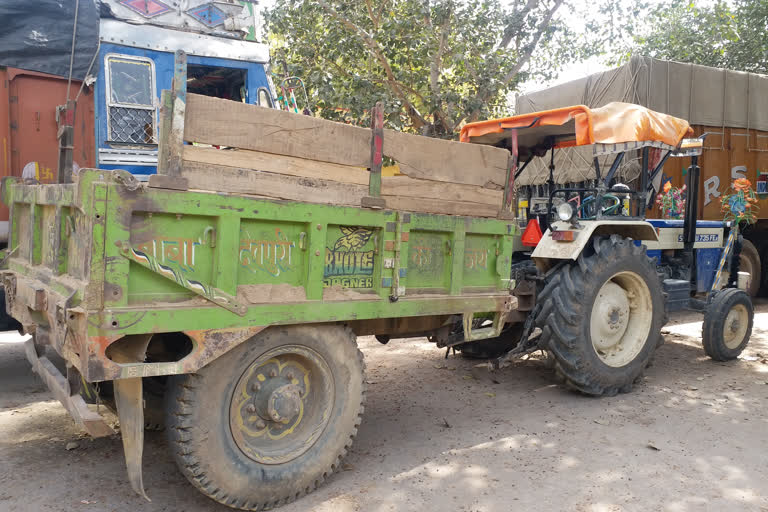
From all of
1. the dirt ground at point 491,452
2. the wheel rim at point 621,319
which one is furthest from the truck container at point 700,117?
the dirt ground at point 491,452

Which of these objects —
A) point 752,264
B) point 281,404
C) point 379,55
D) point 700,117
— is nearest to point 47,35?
point 281,404

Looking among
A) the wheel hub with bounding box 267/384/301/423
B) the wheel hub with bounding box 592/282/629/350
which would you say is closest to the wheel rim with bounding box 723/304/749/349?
the wheel hub with bounding box 592/282/629/350

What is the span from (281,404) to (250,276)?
27.6 inches

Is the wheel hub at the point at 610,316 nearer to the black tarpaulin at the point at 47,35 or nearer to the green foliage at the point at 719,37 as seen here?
the black tarpaulin at the point at 47,35

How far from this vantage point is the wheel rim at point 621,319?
511 centimetres

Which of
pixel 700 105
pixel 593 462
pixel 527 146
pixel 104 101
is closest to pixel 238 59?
pixel 104 101

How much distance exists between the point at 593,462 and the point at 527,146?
11.9ft

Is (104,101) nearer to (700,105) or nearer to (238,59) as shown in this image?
(238,59)

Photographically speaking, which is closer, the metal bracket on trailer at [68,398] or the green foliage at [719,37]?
the metal bracket on trailer at [68,398]

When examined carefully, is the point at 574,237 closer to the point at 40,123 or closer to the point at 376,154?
the point at 376,154

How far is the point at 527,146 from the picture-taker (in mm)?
6352

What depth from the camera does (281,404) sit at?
313 cm

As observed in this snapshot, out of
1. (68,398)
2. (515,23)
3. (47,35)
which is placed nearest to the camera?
(68,398)

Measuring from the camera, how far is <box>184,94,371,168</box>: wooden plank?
2.89m
